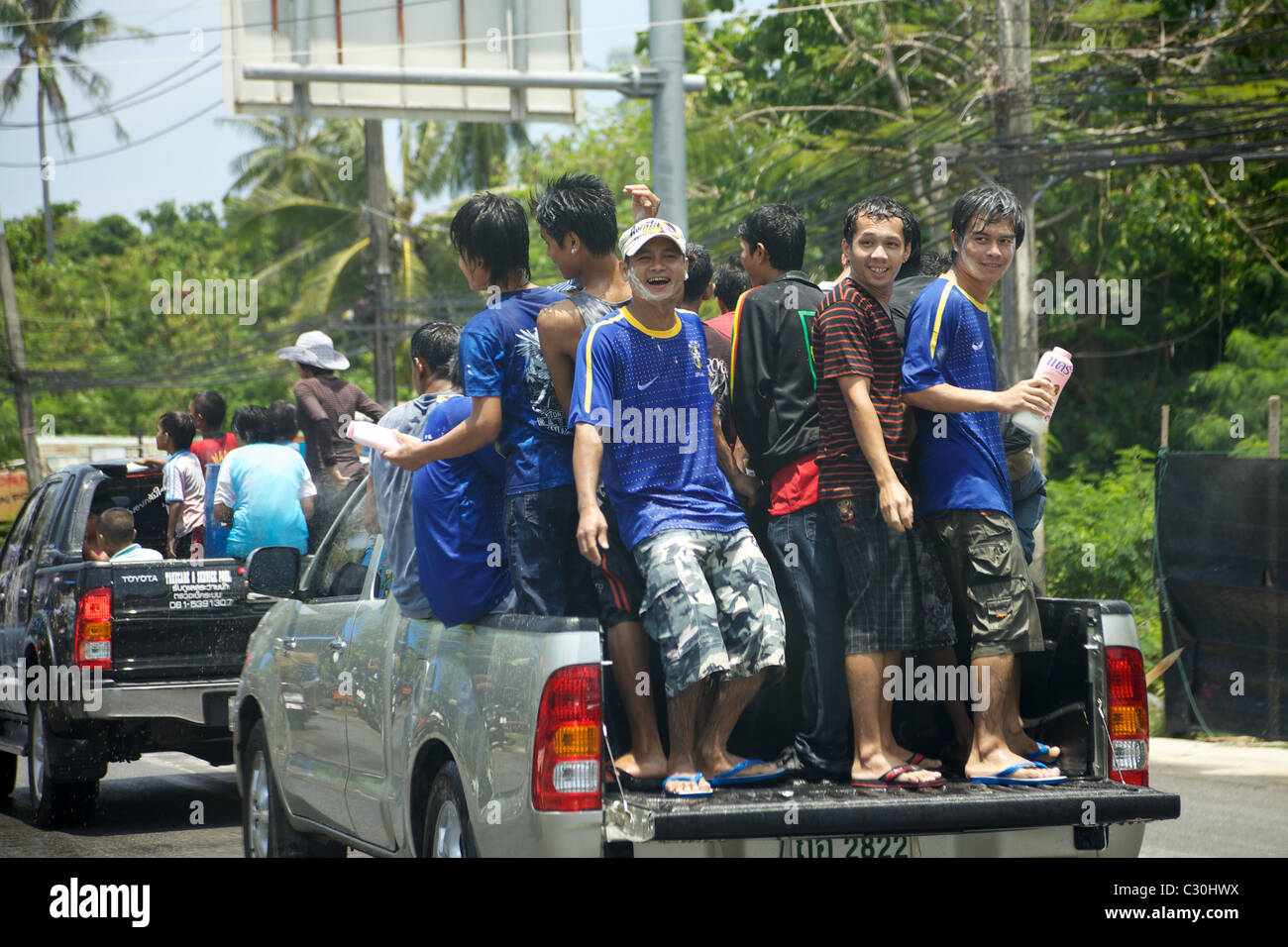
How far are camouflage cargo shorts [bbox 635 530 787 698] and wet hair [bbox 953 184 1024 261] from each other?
49.7 inches

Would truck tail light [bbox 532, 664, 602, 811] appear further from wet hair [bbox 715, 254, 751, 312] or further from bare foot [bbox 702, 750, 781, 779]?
wet hair [bbox 715, 254, 751, 312]

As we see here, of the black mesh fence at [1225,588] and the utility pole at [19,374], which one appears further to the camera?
the utility pole at [19,374]

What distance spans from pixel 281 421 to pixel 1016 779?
6.09m

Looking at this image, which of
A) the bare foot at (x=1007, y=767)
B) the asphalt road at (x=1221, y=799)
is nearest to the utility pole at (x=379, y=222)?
the asphalt road at (x=1221, y=799)

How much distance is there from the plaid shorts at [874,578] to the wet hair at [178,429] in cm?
618

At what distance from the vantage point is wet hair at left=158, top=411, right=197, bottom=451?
979 cm

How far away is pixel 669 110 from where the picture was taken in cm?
1111

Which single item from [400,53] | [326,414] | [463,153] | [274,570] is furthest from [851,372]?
[463,153]

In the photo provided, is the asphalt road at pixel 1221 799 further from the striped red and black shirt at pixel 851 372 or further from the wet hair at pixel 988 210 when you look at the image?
the wet hair at pixel 988 210

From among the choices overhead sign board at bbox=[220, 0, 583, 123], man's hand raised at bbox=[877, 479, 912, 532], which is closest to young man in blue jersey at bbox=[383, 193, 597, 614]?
man's hand raised at bbox=[877, 479, 912, 532]

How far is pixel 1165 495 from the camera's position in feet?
36.2

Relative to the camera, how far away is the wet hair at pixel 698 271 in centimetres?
610

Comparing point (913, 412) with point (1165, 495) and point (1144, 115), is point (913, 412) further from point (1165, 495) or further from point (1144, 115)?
point (1144, 115)

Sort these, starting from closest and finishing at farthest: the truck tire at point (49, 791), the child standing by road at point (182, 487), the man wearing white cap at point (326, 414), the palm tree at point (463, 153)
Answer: the truck tire at point (49, 791), the child standing by road at point (182, 487), the man wearing white cap at point (326, 414), the palm tree at point (463, 153)
